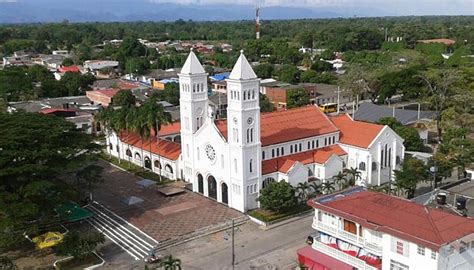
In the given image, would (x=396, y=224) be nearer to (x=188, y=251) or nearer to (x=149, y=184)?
(x=188, y=251)

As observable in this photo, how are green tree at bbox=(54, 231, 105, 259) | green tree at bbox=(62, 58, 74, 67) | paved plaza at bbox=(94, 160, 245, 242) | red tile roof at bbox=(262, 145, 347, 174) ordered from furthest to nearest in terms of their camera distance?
1. green tree at bbox=(62, 58, 74, 67)
2. red tile roof at bbox=(262, 145, 347, 174)
3. paved plaza at bbox=(94, 160, 245, 242)
4. green tree at bbox=(54, 231, 105, 259)

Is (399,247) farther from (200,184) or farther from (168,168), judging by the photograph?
(168,168)

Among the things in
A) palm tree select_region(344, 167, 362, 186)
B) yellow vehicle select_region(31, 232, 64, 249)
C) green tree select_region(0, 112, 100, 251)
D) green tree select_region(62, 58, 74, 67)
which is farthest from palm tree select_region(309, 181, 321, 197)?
green tree select_region(62, 58, 74, 67)

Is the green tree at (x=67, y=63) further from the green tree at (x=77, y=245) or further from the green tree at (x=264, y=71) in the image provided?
the green tree at (x=77, y=245)

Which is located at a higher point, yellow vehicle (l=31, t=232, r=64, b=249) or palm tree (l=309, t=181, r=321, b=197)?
palm tree (l=309, t=181, r=321, b=197)

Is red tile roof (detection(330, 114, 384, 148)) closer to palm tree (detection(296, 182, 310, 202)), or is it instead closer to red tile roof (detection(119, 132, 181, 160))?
palm tree (detection(296, 182, 310, 202))

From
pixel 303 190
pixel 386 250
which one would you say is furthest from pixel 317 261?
pixel 303 190
